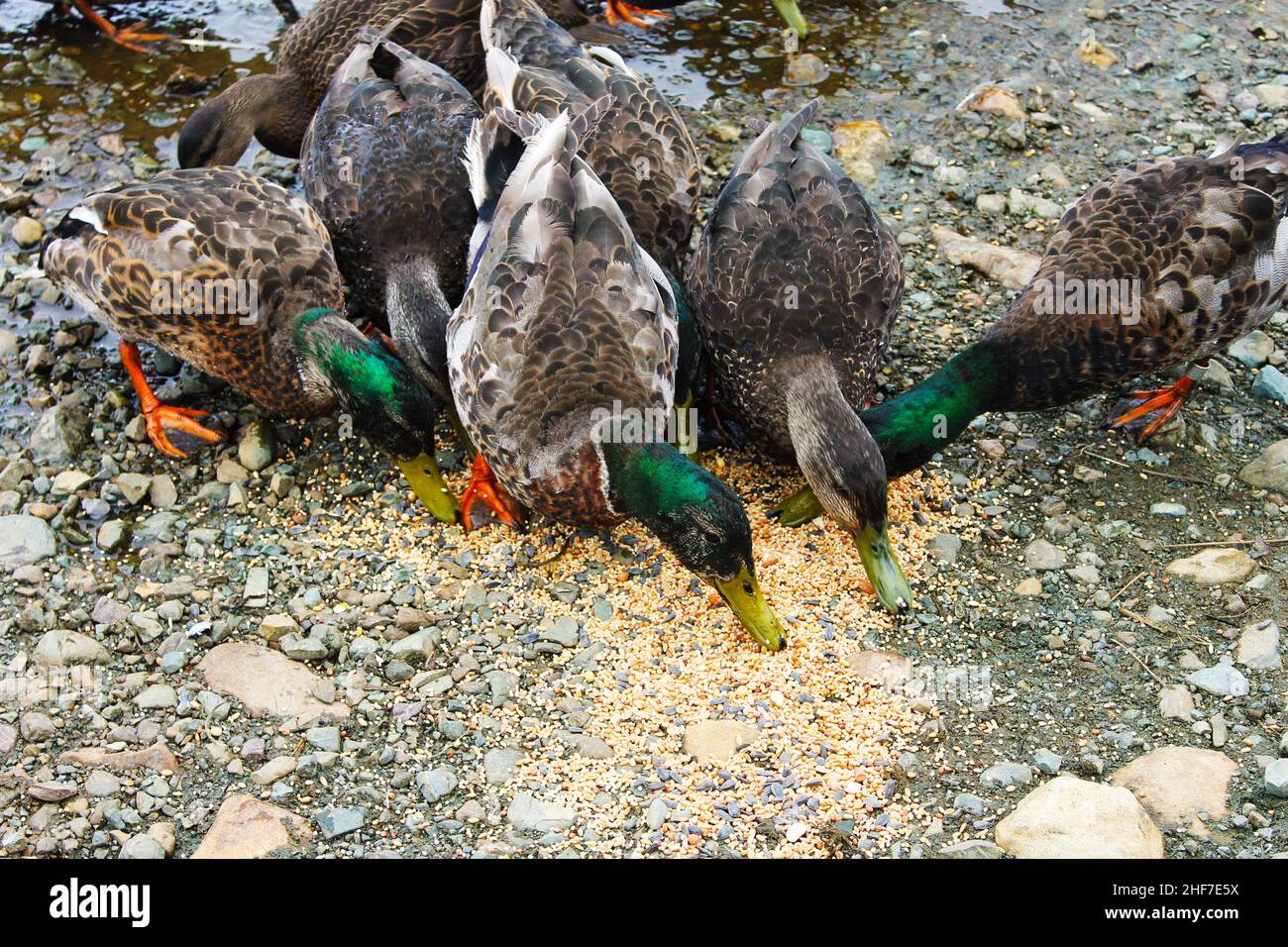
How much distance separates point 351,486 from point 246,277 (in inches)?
34.9

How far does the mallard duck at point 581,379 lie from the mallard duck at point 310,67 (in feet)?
6.25

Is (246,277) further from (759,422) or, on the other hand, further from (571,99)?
(759,422)

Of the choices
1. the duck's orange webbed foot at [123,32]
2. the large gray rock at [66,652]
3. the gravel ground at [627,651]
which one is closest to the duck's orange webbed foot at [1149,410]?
the gravel ground at [627,651]

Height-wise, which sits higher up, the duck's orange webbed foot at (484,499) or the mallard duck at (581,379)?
the mallard duck at (581,379)

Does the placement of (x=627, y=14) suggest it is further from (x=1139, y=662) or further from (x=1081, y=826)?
(x=1081, y=826)

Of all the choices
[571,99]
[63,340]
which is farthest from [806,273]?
[63,340]

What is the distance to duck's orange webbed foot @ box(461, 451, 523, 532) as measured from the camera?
190 inches

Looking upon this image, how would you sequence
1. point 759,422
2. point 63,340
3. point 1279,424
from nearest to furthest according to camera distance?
point 759,422 → point 1279,424 → point 63,340

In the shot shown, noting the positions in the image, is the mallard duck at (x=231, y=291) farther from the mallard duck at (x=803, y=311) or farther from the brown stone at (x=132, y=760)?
the brown stone at (x=132, y=760)

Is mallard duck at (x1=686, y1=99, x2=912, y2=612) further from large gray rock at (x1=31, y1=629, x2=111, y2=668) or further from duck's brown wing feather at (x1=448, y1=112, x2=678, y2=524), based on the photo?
large gray rock at (x1=31, y1=629, x2=111, y2=668)

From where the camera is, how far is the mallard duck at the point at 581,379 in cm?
423

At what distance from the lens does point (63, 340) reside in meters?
5.61

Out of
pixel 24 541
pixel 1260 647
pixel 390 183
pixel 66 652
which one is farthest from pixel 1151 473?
pixel 24 541

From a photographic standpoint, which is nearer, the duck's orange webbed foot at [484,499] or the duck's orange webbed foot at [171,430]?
the duck's orange webbed foot at [484,499]
